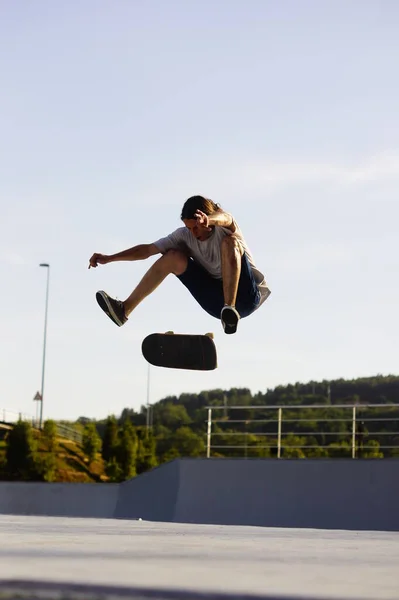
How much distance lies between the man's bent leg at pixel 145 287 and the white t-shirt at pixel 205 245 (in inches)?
3.0

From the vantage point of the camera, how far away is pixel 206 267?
655cm

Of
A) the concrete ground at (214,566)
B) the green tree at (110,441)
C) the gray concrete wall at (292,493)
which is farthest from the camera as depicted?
the green tree at (110,441)

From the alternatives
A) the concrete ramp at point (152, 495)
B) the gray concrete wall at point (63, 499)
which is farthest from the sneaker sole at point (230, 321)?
the gray concrete wall at point (63, 499)

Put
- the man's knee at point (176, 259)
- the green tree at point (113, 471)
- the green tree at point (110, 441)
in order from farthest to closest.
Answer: the green tree at point (110, 441)
the green tree at point (113, 471)
the man's knee at point (176, 259)

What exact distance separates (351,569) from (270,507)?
39.8ft

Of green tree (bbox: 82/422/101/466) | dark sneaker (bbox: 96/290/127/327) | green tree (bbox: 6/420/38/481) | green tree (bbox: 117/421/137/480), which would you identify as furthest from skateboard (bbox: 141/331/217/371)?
green tree (bbox: 117/421/137/480)

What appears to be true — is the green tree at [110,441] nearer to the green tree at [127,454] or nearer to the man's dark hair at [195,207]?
the green tree at [127,454]

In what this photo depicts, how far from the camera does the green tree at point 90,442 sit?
64.1 m

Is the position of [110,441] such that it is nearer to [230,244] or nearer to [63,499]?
[63,499]

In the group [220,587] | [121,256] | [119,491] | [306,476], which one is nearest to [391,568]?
[220,587]

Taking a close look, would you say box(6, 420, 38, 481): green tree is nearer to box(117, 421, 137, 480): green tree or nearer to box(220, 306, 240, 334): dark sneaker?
box(117, 421, 137, 480): green tree

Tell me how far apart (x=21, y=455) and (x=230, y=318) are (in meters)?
49.7

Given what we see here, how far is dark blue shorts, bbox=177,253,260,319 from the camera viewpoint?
652cm

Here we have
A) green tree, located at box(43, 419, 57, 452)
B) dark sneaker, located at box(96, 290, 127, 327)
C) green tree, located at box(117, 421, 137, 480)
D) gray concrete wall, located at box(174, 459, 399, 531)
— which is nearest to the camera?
dark sneaker, located at box(96, 290, 127, 327)
